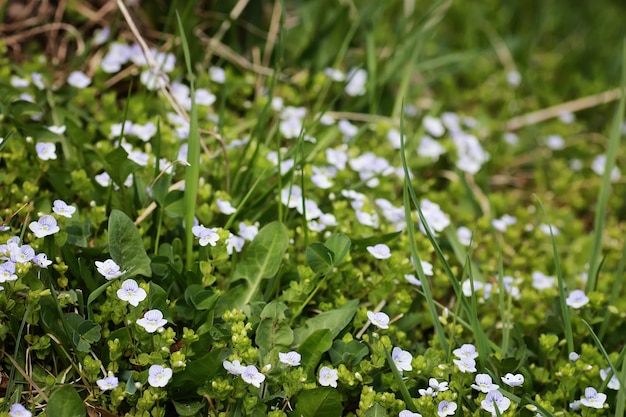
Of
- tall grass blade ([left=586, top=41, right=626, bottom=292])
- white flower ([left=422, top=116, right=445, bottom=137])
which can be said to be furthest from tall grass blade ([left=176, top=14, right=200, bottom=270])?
white flower ([left=422, top=116, right=445, bottom=137])

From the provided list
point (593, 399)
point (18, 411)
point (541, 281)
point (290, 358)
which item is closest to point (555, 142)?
point (541, 281)

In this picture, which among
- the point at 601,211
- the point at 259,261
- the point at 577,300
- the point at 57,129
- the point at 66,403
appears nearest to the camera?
the point at 66,403

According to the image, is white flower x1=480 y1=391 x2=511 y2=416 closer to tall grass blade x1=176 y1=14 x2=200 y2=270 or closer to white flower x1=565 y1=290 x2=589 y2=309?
white flower x1=565 y1=290 x2=589 y2=309

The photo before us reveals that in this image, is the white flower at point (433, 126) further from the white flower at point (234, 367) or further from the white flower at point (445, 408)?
the white flower at point (234, 367)

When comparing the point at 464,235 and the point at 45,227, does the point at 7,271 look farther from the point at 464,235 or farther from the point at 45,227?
the point at 464,235

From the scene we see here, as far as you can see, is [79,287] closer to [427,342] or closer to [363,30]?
[427,342]

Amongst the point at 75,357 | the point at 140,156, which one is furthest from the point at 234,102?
the point at 75,357
